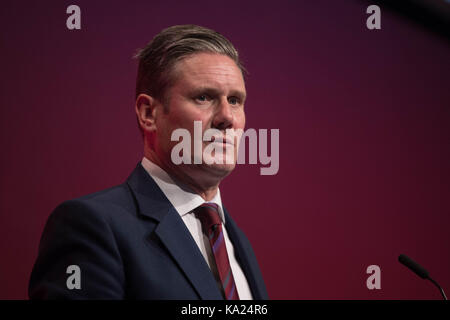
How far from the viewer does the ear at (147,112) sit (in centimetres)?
140

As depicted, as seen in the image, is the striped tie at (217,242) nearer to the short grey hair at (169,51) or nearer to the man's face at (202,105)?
the man's face at (202,105)

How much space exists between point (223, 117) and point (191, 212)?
254mm

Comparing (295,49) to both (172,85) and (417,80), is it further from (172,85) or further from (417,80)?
(172,85)

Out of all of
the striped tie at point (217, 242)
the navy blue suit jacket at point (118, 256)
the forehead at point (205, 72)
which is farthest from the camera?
the forehead at point (205, 72)

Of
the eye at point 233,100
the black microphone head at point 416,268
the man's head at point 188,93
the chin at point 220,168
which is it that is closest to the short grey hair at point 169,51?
the man's head at point 188,93

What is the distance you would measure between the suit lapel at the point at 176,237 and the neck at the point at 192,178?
0.19ft

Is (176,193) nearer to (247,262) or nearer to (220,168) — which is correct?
(220,168)

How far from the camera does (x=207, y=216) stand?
1319mm

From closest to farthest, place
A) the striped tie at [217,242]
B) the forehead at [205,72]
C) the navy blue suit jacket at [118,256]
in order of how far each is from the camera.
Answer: the navy blue suit jacket at [118,256]
the striped tie at [217,242]
the forehead at [205,72]

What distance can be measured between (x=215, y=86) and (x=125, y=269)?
0.51 meters

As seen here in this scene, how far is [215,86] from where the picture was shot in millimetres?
1332

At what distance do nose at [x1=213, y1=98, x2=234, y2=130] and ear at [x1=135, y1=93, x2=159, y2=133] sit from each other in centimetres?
18
